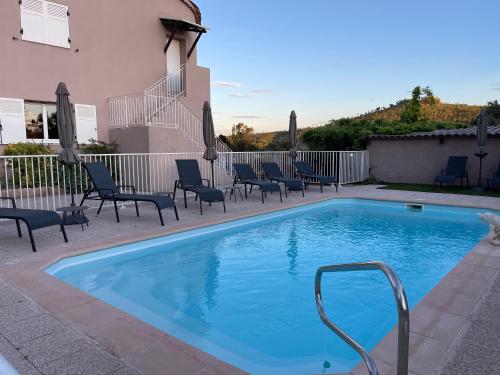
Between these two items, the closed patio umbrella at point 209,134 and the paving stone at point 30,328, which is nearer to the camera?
the paving stone at point 30,328

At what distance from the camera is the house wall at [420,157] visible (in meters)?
13.4

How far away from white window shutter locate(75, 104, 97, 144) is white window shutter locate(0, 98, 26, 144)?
1.69m

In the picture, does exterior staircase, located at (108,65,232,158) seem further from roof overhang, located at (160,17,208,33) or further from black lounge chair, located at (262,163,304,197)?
roof overhang, located at (160,17,208,33)

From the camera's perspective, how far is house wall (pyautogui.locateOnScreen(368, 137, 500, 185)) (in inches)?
526

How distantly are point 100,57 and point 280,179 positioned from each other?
832 centimetres

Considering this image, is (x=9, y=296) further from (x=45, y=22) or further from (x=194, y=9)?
(x=194, y=9)

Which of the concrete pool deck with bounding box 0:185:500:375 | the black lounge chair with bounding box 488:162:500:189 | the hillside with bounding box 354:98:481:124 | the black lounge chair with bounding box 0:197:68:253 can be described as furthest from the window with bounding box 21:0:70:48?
the hillside with bounding box 354:98:481:124

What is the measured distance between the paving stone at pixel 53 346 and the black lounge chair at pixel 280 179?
27.7ft

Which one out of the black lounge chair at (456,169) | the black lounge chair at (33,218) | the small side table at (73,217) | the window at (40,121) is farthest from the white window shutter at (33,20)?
the black lounge chair at (456,169)

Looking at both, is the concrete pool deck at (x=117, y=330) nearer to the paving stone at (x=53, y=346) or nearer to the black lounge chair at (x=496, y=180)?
the paving stone at (x=53, y=346)

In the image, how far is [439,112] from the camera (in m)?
28.8

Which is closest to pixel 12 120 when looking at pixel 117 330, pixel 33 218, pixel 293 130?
pixel 33 218

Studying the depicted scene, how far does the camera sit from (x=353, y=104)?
72.2 feet

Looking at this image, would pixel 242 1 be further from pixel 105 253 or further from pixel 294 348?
pixel 294 348
